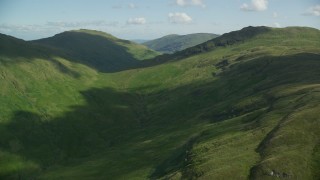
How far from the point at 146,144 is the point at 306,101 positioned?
68959 mm

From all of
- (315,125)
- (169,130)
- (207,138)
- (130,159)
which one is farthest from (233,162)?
(169,130)

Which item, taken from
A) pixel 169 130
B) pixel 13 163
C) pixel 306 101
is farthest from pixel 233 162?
pixel 13 163

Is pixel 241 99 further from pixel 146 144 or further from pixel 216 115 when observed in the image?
pixel 146 144

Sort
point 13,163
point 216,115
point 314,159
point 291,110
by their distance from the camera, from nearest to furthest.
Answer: point 314,159 < point 291,110 < point 13,163 < point 216,115

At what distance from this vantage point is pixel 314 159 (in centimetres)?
9294

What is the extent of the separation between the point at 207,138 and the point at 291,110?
29.1 m

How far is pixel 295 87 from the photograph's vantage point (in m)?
175

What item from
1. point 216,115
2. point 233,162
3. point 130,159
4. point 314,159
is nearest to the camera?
point 314,159

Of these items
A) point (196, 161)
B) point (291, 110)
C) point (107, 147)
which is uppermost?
point (291, 110)

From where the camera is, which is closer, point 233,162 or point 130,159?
point 233,162

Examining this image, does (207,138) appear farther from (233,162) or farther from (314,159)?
(314,159)

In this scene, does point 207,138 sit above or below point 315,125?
below

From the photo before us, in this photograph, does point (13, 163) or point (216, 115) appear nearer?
point (13, 163)

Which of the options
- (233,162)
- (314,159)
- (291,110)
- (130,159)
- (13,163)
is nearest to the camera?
(314,159)
